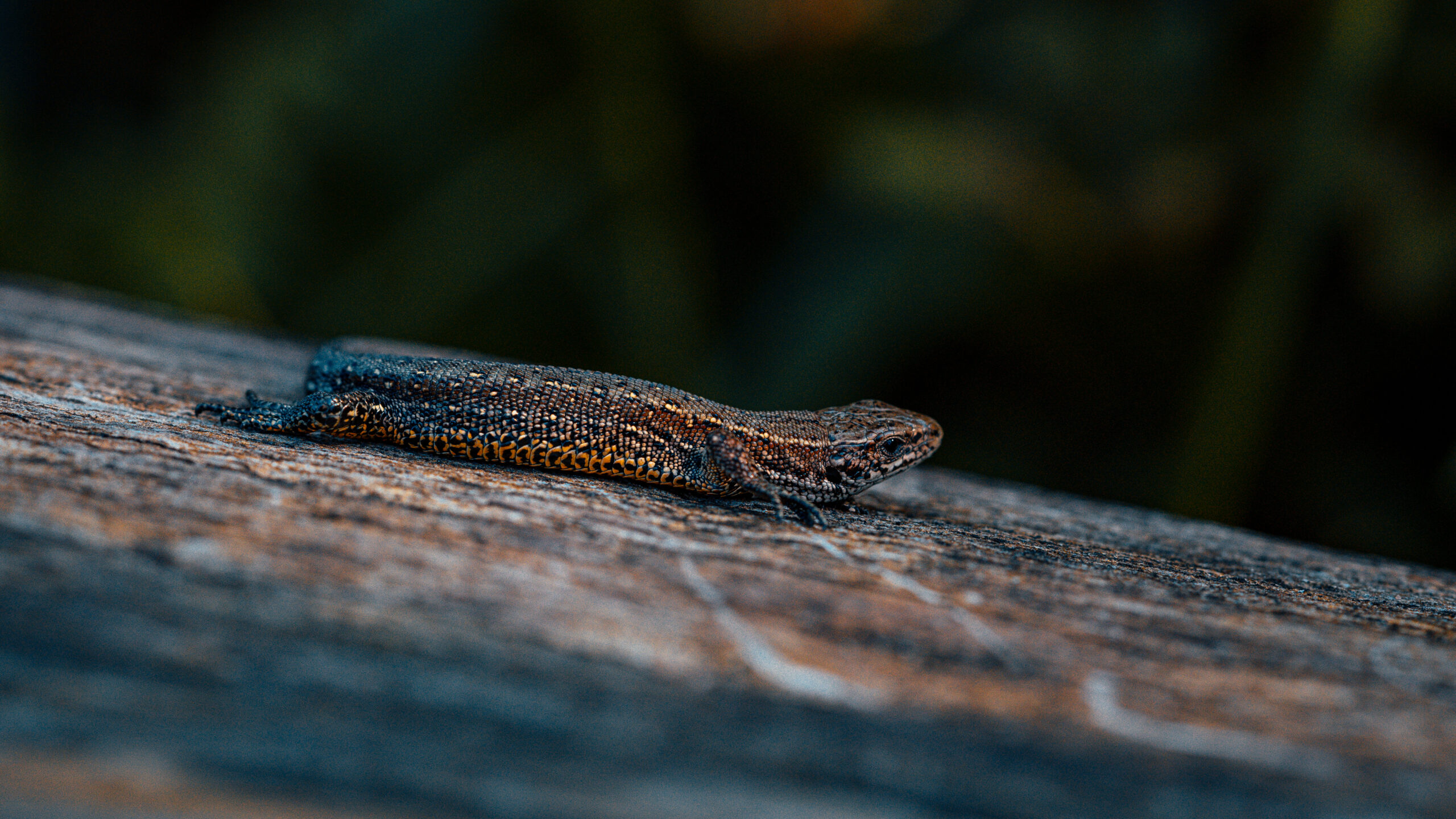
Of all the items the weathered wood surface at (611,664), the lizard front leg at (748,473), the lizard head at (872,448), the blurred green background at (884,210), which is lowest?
the weathered wood surface at (611,664)

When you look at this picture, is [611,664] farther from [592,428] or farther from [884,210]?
[884,210]

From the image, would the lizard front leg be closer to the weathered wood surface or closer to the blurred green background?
the weathered wood surface

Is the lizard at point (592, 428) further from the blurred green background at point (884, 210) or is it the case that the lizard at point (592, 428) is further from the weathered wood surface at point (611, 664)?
the blurred green background at point (884, 210)

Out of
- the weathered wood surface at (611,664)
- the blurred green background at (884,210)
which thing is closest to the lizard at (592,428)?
the weathered wood surface at (611,664)

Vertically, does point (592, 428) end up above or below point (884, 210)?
below

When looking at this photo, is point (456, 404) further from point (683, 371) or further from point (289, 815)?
point (683, 371)

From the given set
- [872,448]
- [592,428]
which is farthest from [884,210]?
[592,428]
